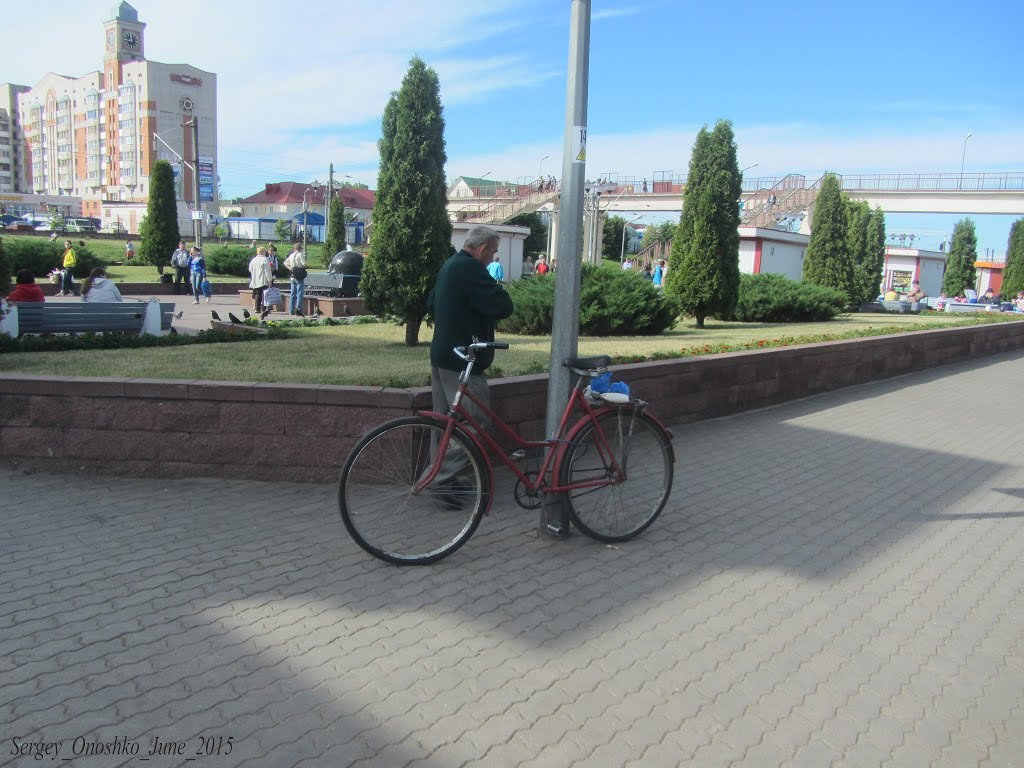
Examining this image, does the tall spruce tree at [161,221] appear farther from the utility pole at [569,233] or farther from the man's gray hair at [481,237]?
the utility pole at [569,233]

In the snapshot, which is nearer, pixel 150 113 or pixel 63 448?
pixel 63 448

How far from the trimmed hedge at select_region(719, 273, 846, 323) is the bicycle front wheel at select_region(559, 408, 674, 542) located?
13.0 meters

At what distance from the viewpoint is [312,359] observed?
28.7ft

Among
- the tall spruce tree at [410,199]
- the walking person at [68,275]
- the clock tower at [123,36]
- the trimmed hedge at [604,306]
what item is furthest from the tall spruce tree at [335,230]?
the clock tower at [123,36]

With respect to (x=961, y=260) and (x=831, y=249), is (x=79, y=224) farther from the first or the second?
(x=961, y=260)

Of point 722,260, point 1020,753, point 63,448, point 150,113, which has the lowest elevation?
point 1020,753

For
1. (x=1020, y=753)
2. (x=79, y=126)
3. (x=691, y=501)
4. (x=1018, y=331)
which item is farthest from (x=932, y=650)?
(x=79, y=126)

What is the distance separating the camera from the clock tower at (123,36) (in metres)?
124

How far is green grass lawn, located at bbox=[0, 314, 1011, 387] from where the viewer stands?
6785mm

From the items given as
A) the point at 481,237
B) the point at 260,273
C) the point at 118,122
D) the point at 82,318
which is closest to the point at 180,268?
the point at 260,273

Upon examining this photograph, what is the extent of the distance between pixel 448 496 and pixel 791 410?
6.64m

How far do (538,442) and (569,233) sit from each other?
1254 millimetres

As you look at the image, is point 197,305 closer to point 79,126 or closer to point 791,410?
point 791,410

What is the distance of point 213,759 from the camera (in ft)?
9.15
